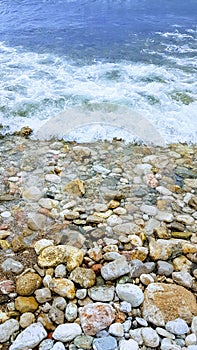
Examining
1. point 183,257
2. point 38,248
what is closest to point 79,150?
point 38,248

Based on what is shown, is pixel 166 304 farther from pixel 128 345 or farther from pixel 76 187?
pixel 76 187

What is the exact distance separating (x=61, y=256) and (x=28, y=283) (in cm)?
33

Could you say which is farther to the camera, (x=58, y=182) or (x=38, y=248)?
(x=58, y=182)

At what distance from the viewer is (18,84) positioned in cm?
587

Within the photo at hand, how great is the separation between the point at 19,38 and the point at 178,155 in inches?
243

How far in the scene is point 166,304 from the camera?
2109 mm

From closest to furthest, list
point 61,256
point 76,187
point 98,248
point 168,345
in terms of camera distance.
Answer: point 168,345 < point 61,256 < point 98,248 < point 76,187

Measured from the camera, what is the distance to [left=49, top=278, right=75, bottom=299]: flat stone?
2.21 m

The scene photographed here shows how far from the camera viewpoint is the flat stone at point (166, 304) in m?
2.05

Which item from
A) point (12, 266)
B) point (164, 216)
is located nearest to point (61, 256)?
point (12, 266)

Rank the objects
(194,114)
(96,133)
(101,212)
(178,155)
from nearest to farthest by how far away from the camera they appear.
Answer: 1. (101,212)
2. (178,155)
3. (96,133)
4. (194,114)

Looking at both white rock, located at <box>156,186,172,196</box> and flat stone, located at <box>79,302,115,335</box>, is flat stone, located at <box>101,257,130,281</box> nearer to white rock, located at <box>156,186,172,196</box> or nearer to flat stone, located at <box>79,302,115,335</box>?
flat stone, located at <box>79,302,115,335</box>

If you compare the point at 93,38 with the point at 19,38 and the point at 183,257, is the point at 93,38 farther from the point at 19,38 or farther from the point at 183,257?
the point at 183,257

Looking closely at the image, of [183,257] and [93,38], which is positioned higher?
[93,38]
